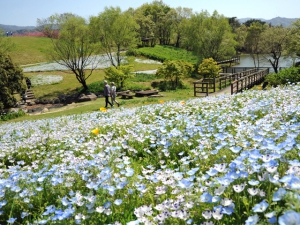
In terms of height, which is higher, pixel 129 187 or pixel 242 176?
pixel 242 176

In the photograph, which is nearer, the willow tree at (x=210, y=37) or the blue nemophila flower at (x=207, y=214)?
the blue nemophila flower at (x=207, y=214)

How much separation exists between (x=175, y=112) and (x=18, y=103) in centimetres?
2207

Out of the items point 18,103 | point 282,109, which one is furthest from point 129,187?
point 18,103

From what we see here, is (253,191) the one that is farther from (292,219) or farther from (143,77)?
(143,77)

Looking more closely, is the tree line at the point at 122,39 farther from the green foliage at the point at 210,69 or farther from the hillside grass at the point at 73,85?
the green foliage at the point at 210,69

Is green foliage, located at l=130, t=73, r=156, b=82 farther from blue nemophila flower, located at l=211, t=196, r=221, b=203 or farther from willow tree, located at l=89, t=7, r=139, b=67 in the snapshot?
blue nemophila flower, located at l=211, t=196, r=221, b=203

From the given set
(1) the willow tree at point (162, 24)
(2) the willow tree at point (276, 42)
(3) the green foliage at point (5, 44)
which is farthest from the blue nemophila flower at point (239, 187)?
(1) the willow tree at point (162, 24)

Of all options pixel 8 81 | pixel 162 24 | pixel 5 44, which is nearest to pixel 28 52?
pixel 5 44

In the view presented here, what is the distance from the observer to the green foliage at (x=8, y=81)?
68.5 feet

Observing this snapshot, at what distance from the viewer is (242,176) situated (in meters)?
2.21

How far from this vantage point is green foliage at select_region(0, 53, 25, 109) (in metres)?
20.9

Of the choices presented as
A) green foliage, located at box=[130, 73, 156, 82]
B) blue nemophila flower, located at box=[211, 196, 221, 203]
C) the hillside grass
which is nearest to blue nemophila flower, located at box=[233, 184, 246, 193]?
blue nemophila flower, located at box=[211, 196, 221, 203]

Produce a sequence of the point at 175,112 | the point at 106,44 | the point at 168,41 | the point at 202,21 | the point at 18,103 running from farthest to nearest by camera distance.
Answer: the point at 168,41
the point at 202,21
the point at 106,44
the point at 18,103
the point at 175,112

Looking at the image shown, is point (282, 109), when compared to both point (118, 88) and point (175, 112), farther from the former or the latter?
point (118, 88)
